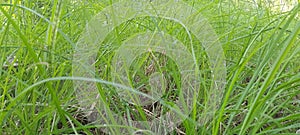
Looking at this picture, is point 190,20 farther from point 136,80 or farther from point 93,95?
point 93,95

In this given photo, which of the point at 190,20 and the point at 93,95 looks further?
the point at 190,20

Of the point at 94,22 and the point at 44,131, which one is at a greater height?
the point at 94,22

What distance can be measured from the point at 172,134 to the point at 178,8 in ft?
1.34

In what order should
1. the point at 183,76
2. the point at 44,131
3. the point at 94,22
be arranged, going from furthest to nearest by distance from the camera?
the point at 94,22 < the point at 183,76 < the point at 44,131

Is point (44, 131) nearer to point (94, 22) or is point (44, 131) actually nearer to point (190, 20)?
point (94, 22)

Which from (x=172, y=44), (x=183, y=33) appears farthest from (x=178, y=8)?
(x=172, y=44)

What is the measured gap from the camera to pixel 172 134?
551 mm

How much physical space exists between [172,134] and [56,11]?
0.92ft

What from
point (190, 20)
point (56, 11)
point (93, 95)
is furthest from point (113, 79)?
point (190, 20)

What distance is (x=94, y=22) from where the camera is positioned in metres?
0.77

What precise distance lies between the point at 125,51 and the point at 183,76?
5.1 inches

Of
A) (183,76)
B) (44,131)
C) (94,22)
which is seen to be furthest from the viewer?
(94,22)

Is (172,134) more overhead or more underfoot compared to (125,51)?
more underfoot

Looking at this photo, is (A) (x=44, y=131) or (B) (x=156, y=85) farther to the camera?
(B) (x=156, y=85)
